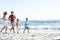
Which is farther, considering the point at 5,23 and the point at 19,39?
the point at 5,23

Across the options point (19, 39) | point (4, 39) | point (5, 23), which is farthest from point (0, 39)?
point (5, 23)

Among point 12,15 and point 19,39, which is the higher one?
point 12,15

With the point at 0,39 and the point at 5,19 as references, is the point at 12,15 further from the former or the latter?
the point at 0,39

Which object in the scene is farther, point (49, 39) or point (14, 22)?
point (14, 22)

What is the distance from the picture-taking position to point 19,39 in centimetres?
1220

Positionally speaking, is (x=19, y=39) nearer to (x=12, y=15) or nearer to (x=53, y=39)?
(x=53, y=39)

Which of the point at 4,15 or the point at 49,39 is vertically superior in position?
the point at 4,15

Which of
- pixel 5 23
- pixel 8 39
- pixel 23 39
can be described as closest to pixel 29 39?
pixel 23 39

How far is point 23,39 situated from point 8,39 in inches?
30.5

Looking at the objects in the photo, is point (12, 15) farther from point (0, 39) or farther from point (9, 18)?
point (0, 39)

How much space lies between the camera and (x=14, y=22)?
55.1 feet

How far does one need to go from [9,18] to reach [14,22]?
0.71 metres

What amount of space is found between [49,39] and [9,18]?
4573 millimetres

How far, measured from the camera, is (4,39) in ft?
38.9
